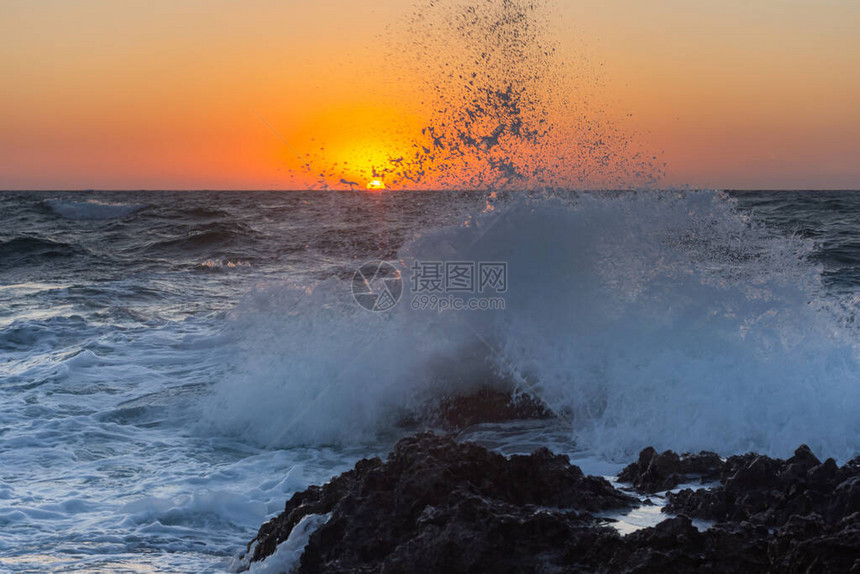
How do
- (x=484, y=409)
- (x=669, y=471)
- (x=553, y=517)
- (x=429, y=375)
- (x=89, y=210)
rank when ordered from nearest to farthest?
(x=553, y=517) → (x=669, y=471) → (x=484, y=409) → (x=429, y=375) → (x=89, y=210)

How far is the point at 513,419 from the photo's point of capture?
234 inches

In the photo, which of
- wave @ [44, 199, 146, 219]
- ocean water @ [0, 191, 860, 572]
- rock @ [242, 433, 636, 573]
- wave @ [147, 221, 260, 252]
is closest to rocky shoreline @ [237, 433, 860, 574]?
rock @ [242, 433, 636, 573]

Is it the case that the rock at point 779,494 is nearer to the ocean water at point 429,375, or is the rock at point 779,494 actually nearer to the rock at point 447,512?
the rock at point 447,512

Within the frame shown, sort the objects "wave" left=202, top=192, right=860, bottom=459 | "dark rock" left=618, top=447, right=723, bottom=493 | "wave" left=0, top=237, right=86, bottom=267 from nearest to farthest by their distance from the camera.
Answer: "dark rock" left=618, top=447, right=723, bottom=493 → "wave" left=202, top=192, right=860, bottom=459 → "wave" left=0, top=237, right=86, bottom=267

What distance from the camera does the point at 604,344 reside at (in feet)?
20.2

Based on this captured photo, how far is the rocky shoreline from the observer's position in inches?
95.5

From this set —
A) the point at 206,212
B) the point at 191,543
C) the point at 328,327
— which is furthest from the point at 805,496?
the point at 206,212

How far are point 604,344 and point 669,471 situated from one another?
266 cm

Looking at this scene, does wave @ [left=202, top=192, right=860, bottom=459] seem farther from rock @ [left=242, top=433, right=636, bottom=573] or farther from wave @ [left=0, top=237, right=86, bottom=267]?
wave @ [left=0, top=237, right=86, bottom=267]

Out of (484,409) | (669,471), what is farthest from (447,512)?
(484,409)

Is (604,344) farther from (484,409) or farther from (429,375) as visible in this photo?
(429,375)

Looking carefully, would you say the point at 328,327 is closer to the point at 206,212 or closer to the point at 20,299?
the point at 20,299

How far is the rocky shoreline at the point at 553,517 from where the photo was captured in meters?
2.43

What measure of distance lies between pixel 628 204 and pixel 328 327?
3354 millimetres
